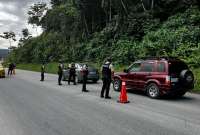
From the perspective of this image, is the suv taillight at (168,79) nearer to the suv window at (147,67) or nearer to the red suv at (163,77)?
the red suv at (163,77)

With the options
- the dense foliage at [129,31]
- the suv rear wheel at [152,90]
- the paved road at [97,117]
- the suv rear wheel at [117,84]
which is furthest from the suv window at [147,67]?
the dense foliage at [129,31]

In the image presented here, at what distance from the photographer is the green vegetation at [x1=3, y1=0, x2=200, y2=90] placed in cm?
2570

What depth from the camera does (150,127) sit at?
7.65 metres

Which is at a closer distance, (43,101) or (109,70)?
(43,101)

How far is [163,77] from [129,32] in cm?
2243

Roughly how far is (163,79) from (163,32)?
16.4 m

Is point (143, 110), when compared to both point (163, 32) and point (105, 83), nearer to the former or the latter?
point (105, 83)

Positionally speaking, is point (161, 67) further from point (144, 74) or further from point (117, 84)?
point (117, 84)

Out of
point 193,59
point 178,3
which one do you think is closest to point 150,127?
point 193,59

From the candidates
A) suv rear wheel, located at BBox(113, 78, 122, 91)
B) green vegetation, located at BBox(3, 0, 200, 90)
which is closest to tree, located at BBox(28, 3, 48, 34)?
green vegetation, located at BBox(3, 0, 200, 90)

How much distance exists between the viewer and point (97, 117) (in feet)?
29.3

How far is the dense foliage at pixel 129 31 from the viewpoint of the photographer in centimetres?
2588

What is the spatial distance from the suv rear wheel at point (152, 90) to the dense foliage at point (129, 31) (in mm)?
8611

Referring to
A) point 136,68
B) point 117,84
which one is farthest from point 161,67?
point 117,84
